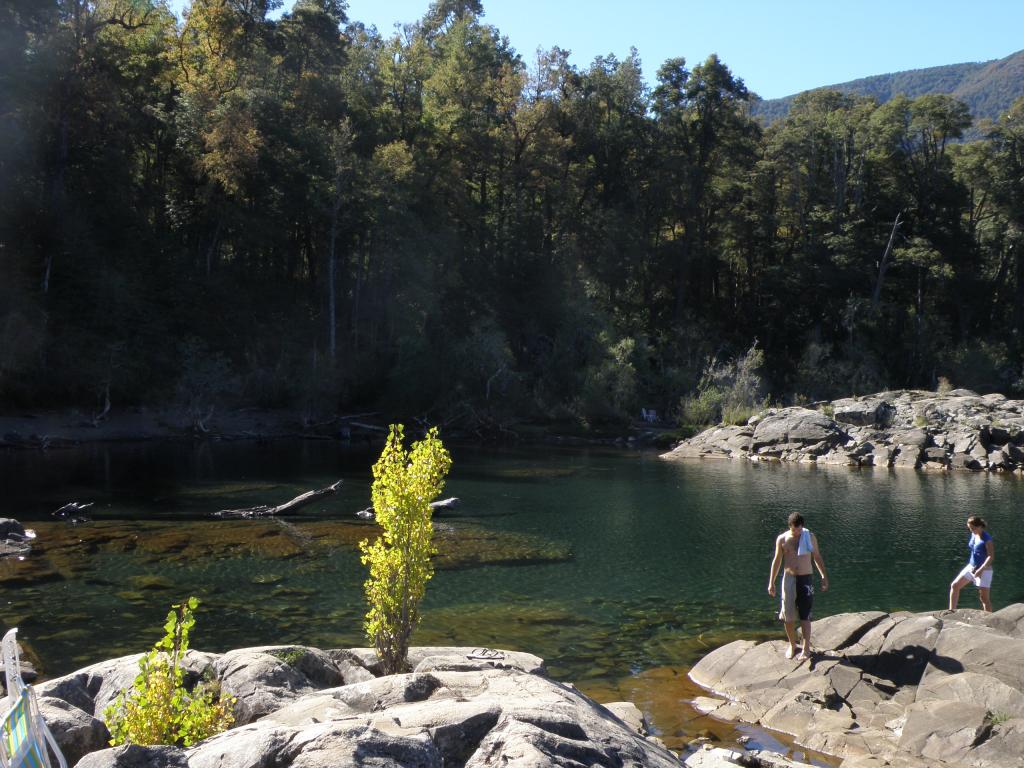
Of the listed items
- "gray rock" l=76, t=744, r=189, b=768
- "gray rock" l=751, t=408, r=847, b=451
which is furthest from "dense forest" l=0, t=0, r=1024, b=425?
"gray rock" l=76, t=744, r=189, b=768

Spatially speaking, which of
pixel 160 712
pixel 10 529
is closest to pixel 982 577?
pixel 160 712

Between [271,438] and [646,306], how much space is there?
30.9 m

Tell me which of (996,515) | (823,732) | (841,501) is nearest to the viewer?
(823,732)

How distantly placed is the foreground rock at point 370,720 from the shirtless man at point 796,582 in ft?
16.2

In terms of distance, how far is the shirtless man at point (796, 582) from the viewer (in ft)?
41.7

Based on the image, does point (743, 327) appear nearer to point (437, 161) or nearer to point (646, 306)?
point (646, 306)

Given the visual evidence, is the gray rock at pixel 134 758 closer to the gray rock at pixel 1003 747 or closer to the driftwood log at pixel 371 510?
the gray rock at pixel 1003 747

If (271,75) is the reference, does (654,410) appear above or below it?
below

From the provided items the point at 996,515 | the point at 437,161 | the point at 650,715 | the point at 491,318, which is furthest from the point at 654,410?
the point at 650,715

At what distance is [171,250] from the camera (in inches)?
1986

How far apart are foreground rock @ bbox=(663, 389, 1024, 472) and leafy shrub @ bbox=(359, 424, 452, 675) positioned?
35513 mm

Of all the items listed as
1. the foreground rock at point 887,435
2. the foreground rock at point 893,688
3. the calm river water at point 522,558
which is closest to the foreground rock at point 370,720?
the calm river water at point 522,558

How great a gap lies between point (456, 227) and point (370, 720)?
54.1 metres

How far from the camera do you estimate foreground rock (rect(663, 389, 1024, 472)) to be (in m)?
40.4
